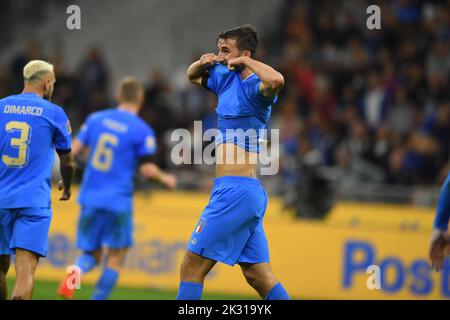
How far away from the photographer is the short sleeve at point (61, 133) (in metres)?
7.44

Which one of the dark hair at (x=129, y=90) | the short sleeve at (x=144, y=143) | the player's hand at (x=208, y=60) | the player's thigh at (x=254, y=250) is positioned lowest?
the player's thigh at (x=254, y=250)

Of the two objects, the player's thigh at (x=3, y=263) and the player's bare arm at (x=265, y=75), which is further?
the player's thigh at (x=3, y=263)

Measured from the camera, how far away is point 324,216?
13.3m

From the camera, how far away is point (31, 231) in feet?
24.0

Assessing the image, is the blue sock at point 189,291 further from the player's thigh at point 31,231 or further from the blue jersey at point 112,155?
the blue jersey at point 112,155

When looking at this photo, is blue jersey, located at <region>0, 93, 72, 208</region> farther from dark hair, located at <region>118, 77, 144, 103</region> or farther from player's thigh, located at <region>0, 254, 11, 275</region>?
dark hair, located at <region>118, 77, 144, 103</region>

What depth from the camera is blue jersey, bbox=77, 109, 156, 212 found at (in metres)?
10.1

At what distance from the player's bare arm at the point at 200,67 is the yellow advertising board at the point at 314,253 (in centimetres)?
566

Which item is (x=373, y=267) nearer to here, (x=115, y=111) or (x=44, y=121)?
(x=115, y=111)

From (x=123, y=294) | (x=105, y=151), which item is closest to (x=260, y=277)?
(x=105, y=151)

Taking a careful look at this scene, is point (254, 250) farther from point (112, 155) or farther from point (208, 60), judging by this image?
point (112, 155)

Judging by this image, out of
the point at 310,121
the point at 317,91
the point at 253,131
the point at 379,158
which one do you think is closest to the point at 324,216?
the point at 379,158

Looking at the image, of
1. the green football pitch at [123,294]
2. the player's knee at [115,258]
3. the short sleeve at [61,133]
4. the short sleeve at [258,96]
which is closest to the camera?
the short sleeve at [258,96]

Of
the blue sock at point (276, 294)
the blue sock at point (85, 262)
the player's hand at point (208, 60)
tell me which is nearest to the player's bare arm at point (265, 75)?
the player's hand at point (208, 60)
